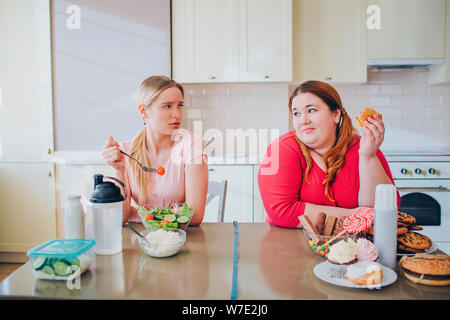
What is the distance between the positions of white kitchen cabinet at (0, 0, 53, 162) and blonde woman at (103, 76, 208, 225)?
6.30ft

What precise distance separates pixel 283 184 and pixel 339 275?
60cm

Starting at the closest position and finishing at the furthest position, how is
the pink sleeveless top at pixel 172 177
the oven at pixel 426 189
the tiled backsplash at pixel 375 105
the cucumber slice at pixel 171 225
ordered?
the cucumber slice at pixel 171 225, the pink sleeveless top at pixel 172 177, the oven at pixel 426 189, the tiled backsplash at pixel 375 105

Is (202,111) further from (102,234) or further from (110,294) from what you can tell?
(110,294)

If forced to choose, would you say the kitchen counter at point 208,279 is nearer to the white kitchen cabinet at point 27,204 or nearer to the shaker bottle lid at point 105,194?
the shaker bottle lid at point 105,194

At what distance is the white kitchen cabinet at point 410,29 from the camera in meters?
3.19

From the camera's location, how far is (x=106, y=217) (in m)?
1.13

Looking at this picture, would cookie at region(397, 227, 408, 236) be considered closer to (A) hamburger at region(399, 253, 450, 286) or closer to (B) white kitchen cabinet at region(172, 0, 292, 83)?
(A) hamburger at region(399, 253, 450, 286)

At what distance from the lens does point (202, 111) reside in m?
3.57

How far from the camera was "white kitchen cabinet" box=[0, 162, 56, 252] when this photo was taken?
126 inches

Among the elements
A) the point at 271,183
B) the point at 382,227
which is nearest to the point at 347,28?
the point at 271,183

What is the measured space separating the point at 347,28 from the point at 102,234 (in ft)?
9.49

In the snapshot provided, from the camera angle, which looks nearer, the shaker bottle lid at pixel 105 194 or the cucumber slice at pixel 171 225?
the shaker bottle lid at pixel 105 194

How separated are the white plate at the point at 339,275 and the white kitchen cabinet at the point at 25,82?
9.45ft

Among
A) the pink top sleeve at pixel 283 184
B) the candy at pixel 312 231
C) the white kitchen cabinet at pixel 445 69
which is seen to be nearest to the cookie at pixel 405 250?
the candy at pixel 312 231
